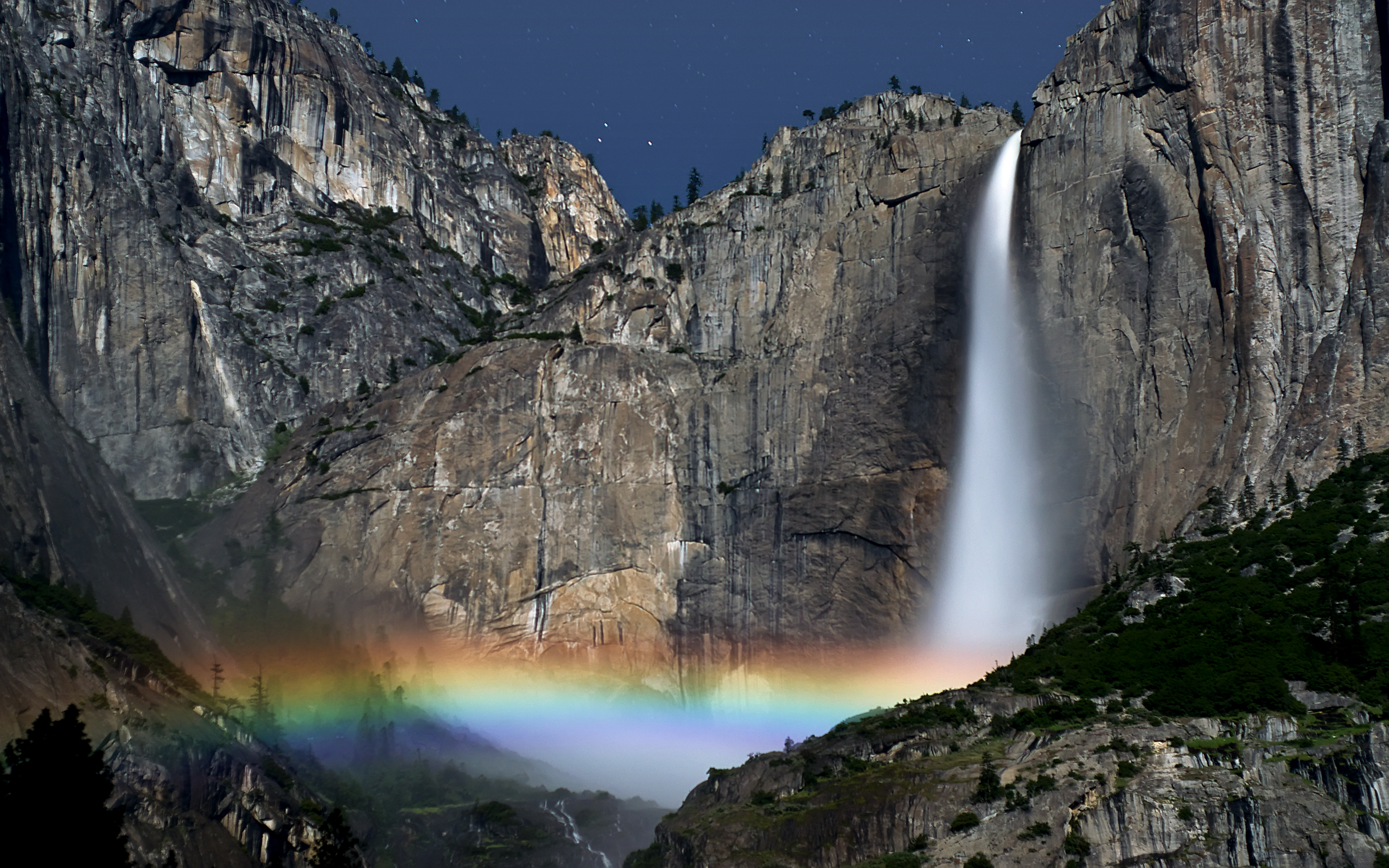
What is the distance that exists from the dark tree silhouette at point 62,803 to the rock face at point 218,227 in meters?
67.7

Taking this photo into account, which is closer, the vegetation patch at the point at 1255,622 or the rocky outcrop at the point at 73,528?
the vegetation patch at the point at 1255,622

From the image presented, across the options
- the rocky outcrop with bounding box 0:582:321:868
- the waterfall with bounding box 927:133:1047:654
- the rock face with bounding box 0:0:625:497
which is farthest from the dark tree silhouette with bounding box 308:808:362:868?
the rock face with bounding box 0:0:625:497

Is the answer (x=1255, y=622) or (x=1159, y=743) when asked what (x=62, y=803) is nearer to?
(x=1159, y=743)

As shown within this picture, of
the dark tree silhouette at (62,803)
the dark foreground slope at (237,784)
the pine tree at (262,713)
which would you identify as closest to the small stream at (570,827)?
the dark foreground slope at (237,784)

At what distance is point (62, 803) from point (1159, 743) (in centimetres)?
4041

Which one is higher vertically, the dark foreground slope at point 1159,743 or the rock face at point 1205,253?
the rock face at point 1205,253

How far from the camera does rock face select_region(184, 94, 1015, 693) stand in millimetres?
100688

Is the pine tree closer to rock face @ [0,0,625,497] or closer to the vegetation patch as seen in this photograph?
rock face @ [0,0,625,497]

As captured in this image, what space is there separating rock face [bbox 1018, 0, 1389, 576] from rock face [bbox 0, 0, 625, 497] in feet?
193

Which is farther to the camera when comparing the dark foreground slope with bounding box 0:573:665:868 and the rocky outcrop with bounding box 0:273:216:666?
the rocky outcrop with bounding box 0:273:216:666

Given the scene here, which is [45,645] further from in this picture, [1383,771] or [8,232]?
[1383,771]

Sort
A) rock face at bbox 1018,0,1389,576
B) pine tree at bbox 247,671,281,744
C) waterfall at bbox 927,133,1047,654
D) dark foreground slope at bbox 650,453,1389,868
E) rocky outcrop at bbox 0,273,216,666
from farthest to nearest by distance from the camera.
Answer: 1. waterfall at bbox 927,133,1047,654
2. pine tree at bbox 247,671,281,744
3. rocky outcrop at bbox 0,273,216,666
4. rock face at bbox 1018,0,1389,576
5. dark foreground slope at bbox 650,453,1389,868

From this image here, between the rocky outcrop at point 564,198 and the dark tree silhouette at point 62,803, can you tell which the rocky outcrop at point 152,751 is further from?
the rocky outcrop at point 564,198

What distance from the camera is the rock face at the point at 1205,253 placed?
79625 mm
